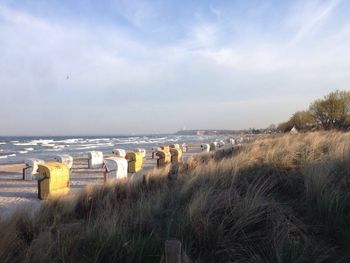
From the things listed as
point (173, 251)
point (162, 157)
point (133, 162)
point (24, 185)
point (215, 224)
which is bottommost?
point (24, 185)

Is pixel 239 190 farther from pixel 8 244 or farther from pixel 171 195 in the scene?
pixel 8 244

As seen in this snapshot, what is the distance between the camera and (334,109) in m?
44.6

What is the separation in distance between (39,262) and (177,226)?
164 centimetres

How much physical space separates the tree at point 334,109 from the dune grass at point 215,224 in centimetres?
3783

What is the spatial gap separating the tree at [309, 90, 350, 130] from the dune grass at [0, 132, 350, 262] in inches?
1489

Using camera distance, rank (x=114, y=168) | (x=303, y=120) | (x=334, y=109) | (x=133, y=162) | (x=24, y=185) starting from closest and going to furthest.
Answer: (x=114, y=168) < (x=24, y=185) < (x=133, y=162) < (x=334, y=109) < (x=303, y=120)

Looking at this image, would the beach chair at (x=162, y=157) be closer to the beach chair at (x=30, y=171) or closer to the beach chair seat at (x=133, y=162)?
the beach chair seat at (x=133, y=162)

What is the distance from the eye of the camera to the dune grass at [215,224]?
450cm

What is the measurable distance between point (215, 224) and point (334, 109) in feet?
141

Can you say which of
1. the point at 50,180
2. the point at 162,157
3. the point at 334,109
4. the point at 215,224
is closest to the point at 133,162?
the point at 162,157

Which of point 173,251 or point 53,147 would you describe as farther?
point 53,147

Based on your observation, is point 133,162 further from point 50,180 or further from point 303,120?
point 303,120

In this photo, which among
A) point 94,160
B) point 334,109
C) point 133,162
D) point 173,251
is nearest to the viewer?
point 173,251

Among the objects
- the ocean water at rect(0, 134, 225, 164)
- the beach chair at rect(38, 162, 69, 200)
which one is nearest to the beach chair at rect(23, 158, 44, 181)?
the beach chair at rect(38, 162, 69, 200)
